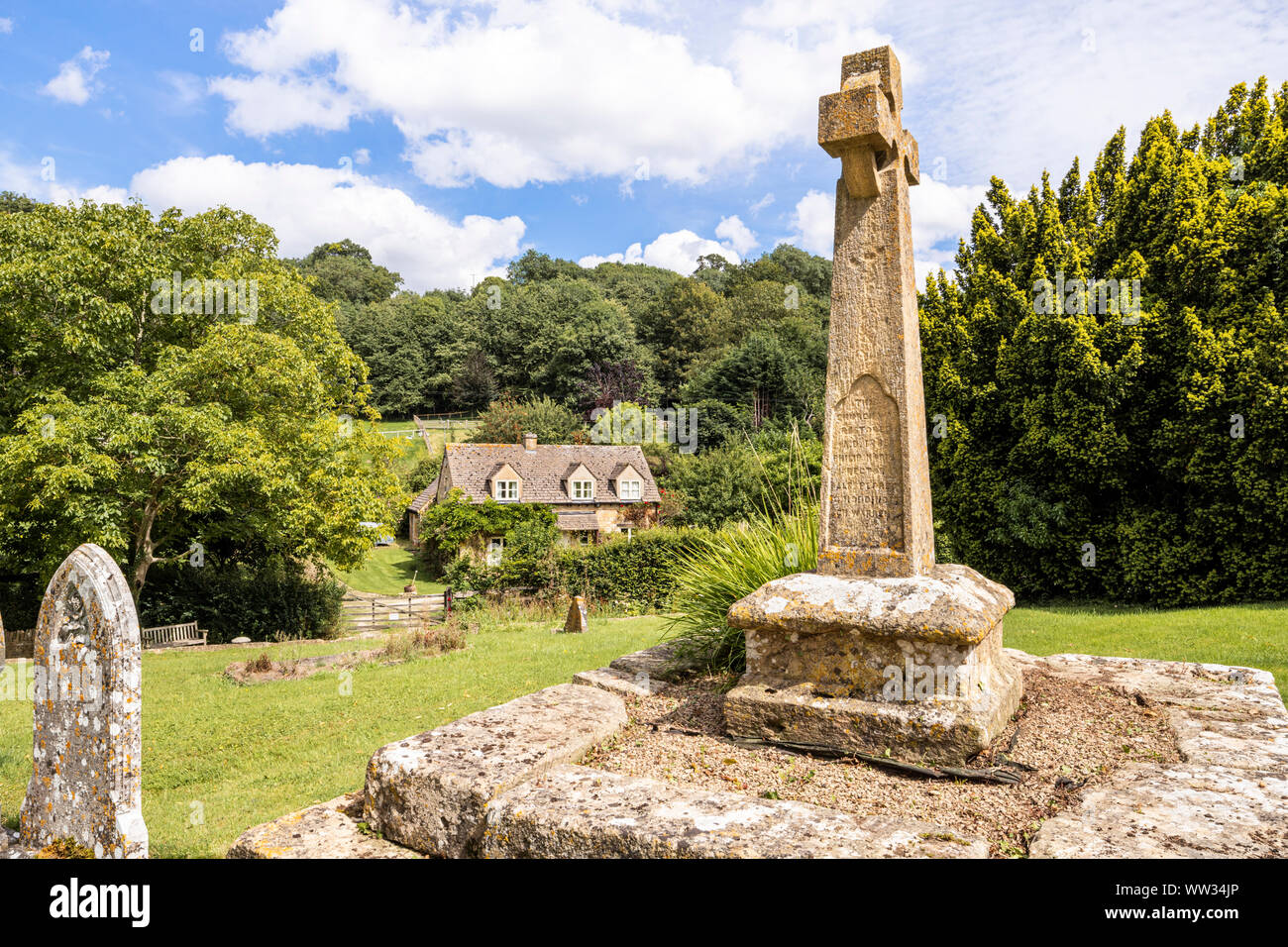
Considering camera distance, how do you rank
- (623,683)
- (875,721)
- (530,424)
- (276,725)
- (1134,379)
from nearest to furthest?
(875,721) → (623,683) → (276,725) → (1134,379) → (530,424)

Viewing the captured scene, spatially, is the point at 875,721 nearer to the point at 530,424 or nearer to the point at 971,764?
the point at 971,764

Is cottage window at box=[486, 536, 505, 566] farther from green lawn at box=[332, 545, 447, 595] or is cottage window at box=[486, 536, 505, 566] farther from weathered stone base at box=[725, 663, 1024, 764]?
Result: weathered stone base at box=[725, 663, 1024, 764]

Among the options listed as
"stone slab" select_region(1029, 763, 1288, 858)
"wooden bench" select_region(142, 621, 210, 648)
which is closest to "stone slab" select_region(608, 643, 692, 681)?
"stone slab" select_region(1029, 763, 1288, 858)

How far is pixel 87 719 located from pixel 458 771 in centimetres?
155

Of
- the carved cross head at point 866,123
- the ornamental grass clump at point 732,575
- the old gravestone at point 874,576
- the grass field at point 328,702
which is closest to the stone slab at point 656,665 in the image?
the ornamental grass clump at point 732,575

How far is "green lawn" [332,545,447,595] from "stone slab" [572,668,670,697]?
25593 millimetres

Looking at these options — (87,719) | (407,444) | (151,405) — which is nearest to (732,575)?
(87,719)

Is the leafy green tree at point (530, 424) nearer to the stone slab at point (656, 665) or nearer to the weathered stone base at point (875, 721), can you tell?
the stone slab at point (656, 665)

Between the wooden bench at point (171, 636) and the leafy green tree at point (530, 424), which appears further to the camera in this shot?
the leafy green tree at point (530, 424)

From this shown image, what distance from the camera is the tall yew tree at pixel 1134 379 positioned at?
1283 cm

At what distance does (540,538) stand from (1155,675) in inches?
770

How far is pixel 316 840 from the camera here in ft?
10.3

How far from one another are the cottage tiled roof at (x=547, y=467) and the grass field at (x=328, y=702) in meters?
21.4

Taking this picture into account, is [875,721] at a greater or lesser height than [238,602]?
greater
